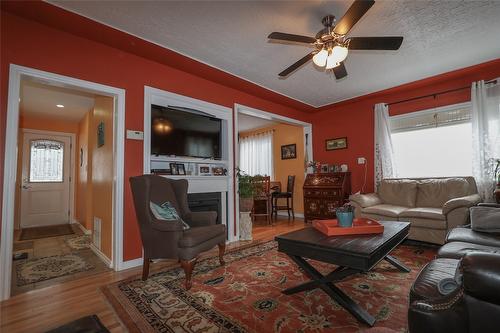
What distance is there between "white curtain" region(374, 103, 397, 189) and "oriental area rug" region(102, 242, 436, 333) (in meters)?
2.01

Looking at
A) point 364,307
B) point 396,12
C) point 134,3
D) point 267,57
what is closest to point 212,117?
point 267,57

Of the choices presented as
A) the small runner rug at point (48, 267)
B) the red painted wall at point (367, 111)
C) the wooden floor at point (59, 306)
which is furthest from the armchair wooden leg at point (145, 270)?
the red painted wall at point (367, 111)

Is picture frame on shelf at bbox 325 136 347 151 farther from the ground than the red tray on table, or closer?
farther from the ground

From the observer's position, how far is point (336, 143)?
17.4ft

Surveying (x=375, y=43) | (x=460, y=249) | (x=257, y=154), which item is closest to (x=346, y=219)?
(x=460, y=249)

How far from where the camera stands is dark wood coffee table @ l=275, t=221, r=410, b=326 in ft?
5.14

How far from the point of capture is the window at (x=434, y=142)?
12.5 ft

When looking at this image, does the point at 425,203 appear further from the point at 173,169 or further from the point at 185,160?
the point at 173,169

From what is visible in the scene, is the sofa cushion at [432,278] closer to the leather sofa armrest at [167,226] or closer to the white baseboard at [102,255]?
the leather sofa armrest at [167,226]

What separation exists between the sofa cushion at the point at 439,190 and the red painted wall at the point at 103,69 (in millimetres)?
3565

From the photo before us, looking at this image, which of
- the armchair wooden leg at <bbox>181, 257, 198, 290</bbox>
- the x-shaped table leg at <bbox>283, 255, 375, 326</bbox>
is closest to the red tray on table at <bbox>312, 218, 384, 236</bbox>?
the x-shaped table leg at <bbox>283, 255, 375, 326</bbox>

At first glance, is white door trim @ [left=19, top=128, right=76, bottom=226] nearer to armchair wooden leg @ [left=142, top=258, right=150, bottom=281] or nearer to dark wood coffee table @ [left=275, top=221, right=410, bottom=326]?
armchair wooden leg @ [left=142, top=258, right=150, bottom=281]

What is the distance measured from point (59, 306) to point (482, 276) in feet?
8.79

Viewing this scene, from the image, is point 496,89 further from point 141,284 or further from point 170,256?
point 141,284
